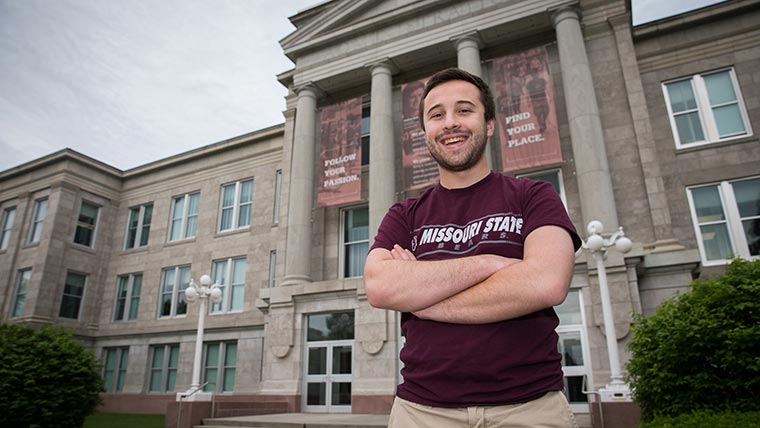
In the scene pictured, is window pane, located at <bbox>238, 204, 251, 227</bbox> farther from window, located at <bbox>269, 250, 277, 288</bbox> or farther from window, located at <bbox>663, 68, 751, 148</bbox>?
window, located at <bbox>663, 68, 751, 148</bbox>

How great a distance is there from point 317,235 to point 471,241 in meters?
18.4

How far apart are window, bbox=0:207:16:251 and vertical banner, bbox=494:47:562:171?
3065 cm

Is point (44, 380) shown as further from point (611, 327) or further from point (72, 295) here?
point (72, 295)

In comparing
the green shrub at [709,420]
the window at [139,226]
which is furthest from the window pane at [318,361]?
the window at [139,226]

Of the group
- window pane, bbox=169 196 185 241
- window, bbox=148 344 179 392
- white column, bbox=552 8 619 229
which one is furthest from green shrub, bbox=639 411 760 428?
window pane, bbox=169 196 185 241

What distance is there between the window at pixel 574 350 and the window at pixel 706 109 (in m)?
7.37

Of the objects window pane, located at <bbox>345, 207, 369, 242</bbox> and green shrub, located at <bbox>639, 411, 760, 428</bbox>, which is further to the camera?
window pane, located at <bbox>345, 207, 369, 242</bbox>

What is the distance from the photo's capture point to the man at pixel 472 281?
5.93 ft

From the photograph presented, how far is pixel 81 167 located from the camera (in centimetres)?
2961

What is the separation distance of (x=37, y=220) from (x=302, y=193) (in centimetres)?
2009

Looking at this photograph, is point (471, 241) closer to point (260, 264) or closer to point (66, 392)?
point (66, 392)

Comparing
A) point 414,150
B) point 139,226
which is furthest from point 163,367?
point 414,150

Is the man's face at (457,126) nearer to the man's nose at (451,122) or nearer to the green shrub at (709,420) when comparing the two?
the man's nose at (451,122)

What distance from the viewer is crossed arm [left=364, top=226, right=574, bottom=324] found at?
75.4 inches
